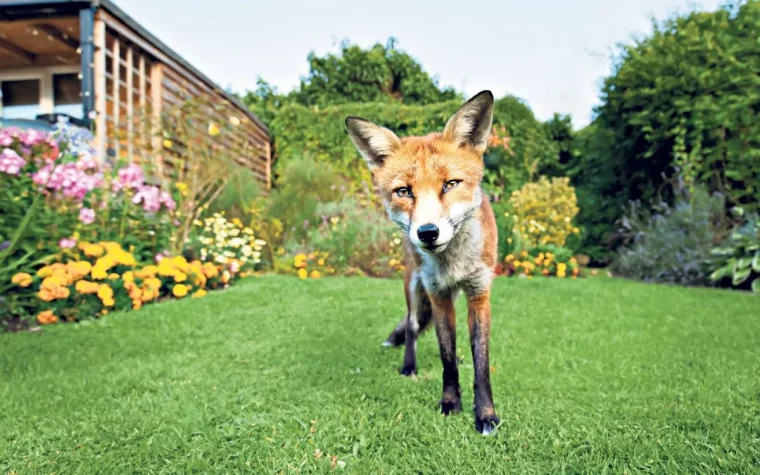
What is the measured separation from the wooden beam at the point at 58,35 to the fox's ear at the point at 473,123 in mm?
9208

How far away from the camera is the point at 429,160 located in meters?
2.07

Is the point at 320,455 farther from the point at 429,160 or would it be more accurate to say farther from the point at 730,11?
the point at 730,11

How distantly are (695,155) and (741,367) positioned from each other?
602 centimetres

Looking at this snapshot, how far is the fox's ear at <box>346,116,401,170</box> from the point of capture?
2240 millimetres

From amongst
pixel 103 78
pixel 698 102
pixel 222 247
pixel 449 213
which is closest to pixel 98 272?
pixel 222 247

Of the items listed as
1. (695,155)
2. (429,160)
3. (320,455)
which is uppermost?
(695,155)

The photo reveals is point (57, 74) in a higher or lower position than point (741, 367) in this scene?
higher

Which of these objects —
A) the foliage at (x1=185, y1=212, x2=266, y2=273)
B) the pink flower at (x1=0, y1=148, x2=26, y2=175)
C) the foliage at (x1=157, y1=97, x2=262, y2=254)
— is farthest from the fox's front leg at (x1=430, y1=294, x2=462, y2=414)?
the foliage at (x1=157, y1=97, x2=262, y2=254)

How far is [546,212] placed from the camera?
8.77 meters

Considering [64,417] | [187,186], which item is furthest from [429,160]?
[187,186]

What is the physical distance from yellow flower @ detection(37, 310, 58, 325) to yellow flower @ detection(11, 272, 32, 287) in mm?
331

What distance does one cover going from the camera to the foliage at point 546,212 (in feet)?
28.5

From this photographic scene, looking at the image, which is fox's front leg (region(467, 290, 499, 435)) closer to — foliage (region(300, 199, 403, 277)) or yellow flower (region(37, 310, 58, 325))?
yellow flower (region(37, 310, 58, 325))

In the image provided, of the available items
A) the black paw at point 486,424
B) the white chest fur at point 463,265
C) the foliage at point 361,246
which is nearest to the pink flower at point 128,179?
the foliage at point 361,246
